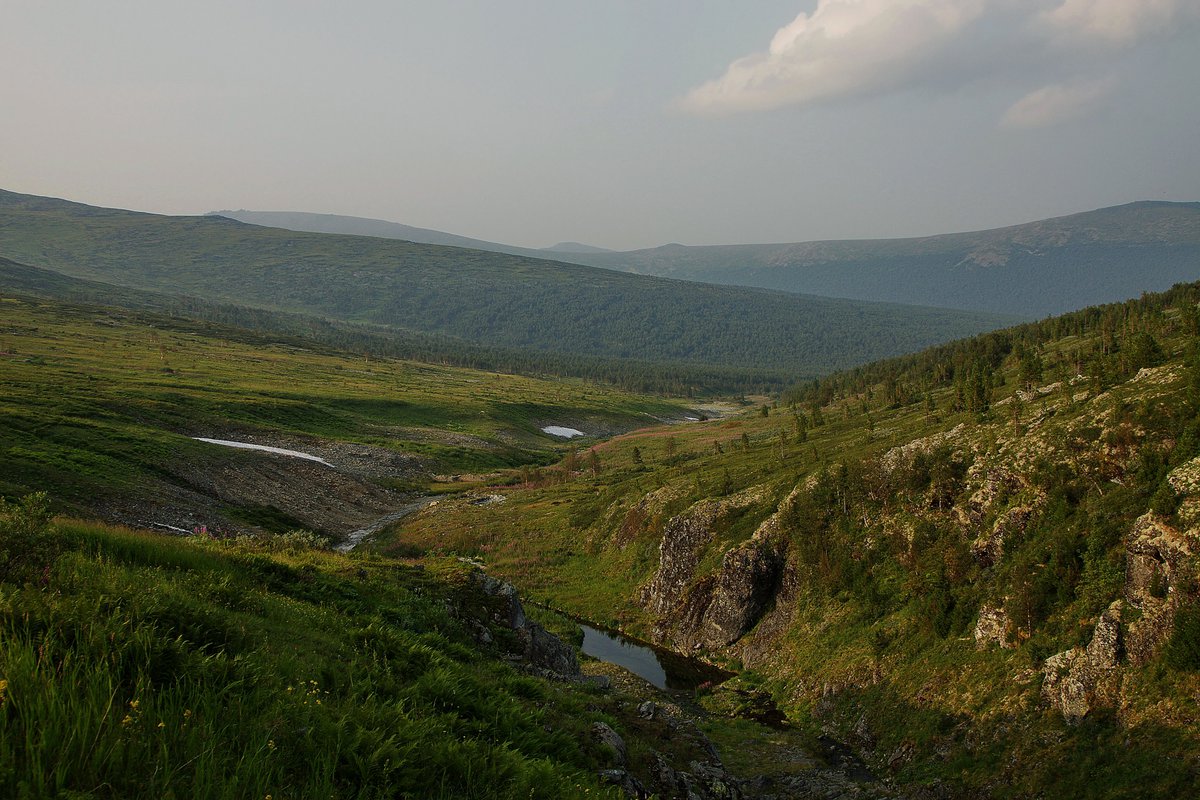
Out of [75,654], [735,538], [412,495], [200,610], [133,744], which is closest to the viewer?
[133,744]

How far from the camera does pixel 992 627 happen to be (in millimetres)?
25375

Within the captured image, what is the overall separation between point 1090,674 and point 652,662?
23858 millimetres

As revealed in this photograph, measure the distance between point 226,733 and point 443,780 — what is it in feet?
7.96

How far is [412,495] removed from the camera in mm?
85312

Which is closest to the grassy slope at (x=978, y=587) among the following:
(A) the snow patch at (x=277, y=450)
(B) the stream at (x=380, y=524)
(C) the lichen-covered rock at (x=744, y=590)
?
(C) the lichen-covered rock at (x=744, y=590)

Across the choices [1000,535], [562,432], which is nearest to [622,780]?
[1000,535]

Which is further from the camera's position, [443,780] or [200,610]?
[200,610]

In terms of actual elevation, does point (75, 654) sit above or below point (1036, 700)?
above

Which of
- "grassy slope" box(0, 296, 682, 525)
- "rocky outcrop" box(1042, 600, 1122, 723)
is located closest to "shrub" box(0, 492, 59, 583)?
"rocky outcrop" box(1042, 600, 1122, 723)

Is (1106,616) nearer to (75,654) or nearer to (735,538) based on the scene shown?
(735,538)

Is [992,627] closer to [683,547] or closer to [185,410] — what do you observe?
[683,547]

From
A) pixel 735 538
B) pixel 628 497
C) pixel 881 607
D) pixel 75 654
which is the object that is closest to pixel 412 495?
pixel 628 497

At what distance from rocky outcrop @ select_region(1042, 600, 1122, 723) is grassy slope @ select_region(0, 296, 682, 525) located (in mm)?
54365

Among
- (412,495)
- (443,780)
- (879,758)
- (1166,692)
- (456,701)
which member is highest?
(443,780)
